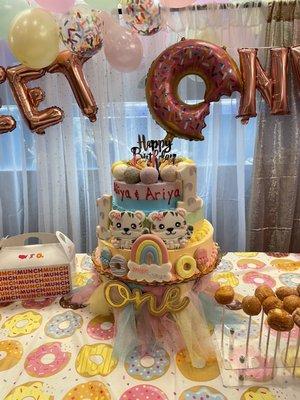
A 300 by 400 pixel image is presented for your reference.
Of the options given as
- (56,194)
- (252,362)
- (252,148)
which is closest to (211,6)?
(252,148)

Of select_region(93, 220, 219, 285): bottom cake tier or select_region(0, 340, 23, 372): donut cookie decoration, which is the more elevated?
select_region(93, 220, 219, 285): bottom cake tier

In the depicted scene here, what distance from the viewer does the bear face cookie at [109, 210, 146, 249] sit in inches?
45.3

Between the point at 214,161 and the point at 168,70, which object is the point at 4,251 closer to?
the point at 168,70

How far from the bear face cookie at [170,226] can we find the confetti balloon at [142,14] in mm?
719

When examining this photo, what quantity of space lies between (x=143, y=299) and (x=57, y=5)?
3.49ft

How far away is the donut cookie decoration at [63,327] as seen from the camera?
3.85 feet

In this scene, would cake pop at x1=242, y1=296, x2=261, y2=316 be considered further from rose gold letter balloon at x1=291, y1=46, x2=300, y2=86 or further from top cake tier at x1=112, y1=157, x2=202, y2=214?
rose gold letter balloon at x1=291, y1=46, x2=300, y2=86

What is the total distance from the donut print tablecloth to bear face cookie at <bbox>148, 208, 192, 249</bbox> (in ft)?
0.90

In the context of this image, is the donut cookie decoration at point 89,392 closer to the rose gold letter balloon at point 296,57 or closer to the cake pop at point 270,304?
the cake pop at point 270,304

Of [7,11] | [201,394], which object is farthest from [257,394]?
[7,11]

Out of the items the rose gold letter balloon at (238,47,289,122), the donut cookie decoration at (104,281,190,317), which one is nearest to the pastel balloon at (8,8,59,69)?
the rose gold letter balloon at (238,47,289,122)

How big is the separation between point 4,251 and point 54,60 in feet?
2.46

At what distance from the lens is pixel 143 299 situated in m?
1.14

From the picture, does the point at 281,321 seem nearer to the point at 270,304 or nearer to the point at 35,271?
the point at 270,304
